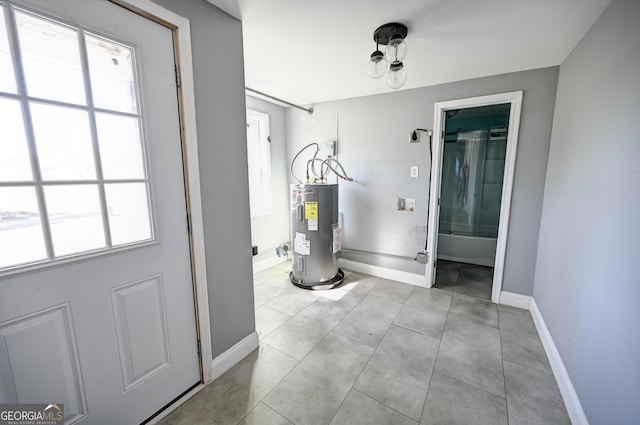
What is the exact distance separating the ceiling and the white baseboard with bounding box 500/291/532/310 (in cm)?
215

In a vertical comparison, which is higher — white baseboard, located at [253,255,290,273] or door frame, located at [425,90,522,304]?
door frame, located at [425,90,522,304]

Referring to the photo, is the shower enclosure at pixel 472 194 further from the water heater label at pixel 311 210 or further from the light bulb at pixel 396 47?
the light bulb at pixel 396 47

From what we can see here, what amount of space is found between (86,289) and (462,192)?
180 inches

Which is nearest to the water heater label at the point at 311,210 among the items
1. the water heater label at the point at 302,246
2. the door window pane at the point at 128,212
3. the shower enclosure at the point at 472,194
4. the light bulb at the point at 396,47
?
the water heater label at the point at 302,246

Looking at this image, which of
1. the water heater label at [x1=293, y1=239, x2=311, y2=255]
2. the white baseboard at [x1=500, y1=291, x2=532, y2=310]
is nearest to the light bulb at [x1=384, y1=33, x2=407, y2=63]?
the water heater label at [x1=293, y1=239, x2=311, y2=255]

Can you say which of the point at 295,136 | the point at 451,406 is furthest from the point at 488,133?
the point at 451,406

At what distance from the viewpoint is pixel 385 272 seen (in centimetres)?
313

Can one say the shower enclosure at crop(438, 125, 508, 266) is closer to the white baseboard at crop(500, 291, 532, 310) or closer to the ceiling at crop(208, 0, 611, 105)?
the white baseboard at crop(500, 291, 532, 310)

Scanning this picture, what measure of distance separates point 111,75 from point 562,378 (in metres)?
2.96

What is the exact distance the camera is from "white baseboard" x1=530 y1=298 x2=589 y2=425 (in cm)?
126

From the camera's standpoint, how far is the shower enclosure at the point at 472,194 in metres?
3.67

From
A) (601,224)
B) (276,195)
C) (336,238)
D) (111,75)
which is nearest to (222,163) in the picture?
(111,75)

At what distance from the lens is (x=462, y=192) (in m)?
4.02

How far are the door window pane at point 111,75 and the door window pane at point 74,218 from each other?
39cm
